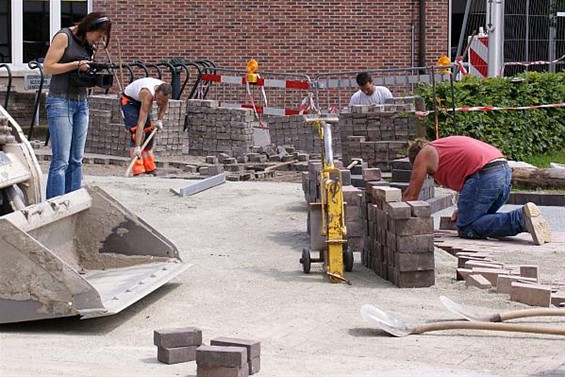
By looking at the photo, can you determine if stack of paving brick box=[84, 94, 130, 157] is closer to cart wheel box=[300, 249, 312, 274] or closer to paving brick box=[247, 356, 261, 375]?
cart wheel box=[300, 249, 312, 274]

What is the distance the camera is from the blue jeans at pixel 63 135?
34.6 ft

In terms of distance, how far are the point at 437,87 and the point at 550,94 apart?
7.99ft

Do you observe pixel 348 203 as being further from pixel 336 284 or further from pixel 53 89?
pixel 53 89

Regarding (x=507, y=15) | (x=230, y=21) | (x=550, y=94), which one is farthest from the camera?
(x=507, y=15)

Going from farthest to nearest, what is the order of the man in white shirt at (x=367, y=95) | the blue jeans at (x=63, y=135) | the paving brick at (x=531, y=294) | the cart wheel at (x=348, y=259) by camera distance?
the man in white shirt at (x=367, y=95) → the blue jeans at (x=63, y=135) → the cart wheel at (x=348, y=259) → the paving brick at (x=531, y=294)

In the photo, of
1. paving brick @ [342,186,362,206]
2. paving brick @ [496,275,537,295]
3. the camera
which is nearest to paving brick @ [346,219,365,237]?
paving brick @ [342,186,362,206]

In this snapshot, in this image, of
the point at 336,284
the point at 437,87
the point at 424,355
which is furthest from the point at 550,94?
the point at 424,355

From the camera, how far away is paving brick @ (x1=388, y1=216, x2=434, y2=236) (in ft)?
30.0

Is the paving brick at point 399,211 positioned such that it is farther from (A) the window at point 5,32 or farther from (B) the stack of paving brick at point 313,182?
(A) the window at point 5,32

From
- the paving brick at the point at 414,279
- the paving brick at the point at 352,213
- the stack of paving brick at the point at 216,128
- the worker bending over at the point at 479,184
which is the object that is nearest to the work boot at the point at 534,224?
the worker bending over at the point at 479,184

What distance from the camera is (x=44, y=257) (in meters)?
7.52

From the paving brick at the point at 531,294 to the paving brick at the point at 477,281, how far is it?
1.42 ft

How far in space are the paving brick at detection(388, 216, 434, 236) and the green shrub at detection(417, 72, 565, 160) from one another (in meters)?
7.80

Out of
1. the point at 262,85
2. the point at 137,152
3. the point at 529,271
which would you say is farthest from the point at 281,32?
the point at 529,271
